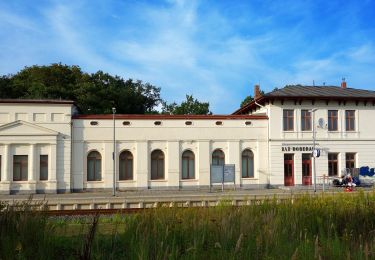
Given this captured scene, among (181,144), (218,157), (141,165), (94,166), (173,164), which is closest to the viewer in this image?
(94,166)

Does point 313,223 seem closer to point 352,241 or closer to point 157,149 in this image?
point 352,241

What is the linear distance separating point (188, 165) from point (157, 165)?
2.78 metres

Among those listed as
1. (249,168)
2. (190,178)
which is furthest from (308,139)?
(190,178)

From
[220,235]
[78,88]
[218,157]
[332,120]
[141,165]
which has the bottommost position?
[141,165]

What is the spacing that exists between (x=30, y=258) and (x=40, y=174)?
102ft

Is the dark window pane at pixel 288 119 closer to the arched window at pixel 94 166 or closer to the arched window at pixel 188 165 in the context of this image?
the arched window at pixel 188 165

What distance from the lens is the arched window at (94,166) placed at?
35562mm

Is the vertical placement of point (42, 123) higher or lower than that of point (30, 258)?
higher

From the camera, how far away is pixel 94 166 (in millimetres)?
35656

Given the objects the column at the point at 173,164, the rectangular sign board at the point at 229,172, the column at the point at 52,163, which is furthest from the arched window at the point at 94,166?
the rectangular sign board at the point at 229,172

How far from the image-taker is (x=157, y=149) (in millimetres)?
36469

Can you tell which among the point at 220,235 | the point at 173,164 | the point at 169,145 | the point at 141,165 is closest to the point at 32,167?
the point at 141,165

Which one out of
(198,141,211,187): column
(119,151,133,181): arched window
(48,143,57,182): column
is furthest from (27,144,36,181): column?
(198,141,211,187): column

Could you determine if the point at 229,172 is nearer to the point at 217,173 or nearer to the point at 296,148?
Result: the point at 217,173
